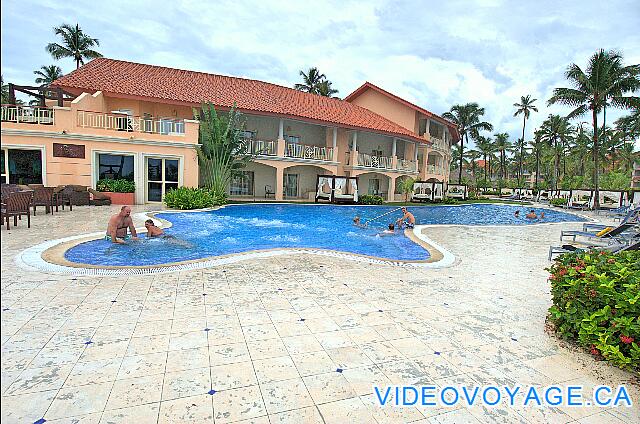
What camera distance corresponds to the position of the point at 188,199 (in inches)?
666

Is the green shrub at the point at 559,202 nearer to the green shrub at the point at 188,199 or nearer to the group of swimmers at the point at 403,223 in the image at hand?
the group of swimmers at the point at 403,223

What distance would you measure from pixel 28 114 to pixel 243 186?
12.6 meters

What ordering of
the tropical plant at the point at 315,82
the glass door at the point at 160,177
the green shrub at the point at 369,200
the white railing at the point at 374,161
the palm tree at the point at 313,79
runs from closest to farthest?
the glass door at the point at 160,177 < the green shrub at the point at 369,200 < the white railing at the point at 374,161 < the tropical plant at the point at 315,82 < the palm tree at the point at 313,79

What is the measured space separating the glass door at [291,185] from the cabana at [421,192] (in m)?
10.1

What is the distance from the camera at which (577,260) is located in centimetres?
516

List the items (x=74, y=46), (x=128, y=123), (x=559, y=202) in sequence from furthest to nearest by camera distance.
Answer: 1. (x=559, y=202)
2. (x=74, y=46)
3. (x=128, y=123)

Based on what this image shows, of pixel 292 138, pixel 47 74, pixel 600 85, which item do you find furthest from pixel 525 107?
pixel 47 74

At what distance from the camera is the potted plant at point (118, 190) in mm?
17297

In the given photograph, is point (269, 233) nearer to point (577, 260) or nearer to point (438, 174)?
point (577, 260)

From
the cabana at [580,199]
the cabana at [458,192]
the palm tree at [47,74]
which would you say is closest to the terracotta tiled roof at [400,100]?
the cabana at [458,192]

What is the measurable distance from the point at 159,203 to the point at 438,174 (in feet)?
84.7

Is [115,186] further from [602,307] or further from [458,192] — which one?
[458,192]

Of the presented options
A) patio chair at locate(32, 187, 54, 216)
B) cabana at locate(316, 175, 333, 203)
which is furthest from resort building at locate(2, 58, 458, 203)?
patio chair at locate(32, 187, 54, 216)

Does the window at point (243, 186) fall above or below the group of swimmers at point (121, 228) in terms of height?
above
